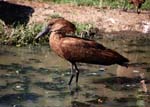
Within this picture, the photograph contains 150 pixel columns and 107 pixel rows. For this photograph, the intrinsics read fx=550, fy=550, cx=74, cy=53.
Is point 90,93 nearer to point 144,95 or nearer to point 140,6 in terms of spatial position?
point 144,95

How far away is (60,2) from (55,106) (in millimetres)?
11336

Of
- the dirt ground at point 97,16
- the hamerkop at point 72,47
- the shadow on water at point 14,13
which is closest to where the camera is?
the hamerkop at point 72,47

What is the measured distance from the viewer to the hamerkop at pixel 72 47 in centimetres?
981

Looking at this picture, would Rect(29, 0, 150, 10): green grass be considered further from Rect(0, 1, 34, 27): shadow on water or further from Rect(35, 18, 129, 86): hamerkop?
Rect(35, 18, 129, 86): hamerkop

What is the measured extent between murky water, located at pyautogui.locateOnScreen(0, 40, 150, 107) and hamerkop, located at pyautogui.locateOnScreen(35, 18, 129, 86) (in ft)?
1.55

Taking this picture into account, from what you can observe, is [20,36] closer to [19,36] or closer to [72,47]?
[19,36]

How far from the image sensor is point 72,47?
388 inches

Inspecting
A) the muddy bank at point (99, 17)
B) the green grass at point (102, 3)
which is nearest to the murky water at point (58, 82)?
the muddy bank at point (99, 17)

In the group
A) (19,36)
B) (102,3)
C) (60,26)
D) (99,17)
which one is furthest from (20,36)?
(102,3)

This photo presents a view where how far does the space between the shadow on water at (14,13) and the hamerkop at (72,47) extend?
20.9ft

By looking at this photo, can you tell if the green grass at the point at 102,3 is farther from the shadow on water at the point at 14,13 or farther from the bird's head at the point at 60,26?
the bird's head at the point at 60,26

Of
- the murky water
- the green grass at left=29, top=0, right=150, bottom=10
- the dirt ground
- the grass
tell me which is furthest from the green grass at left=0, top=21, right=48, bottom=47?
the green grass at left=29, top=0, right=150, bottom=10

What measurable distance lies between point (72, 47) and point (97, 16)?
829cm

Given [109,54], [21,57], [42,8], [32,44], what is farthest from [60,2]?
[109,54]
